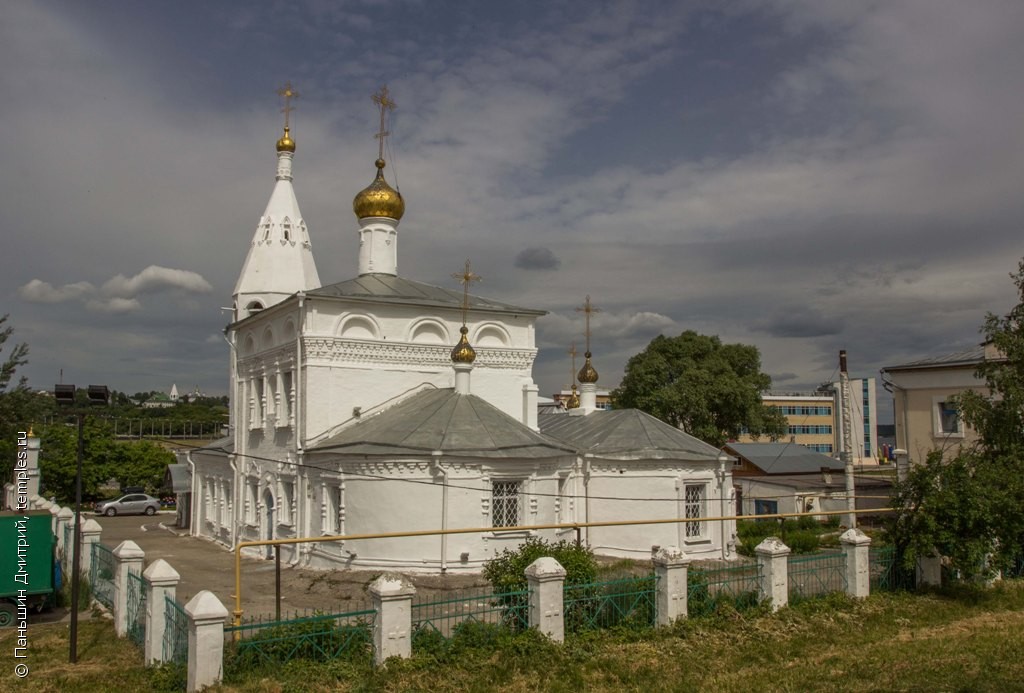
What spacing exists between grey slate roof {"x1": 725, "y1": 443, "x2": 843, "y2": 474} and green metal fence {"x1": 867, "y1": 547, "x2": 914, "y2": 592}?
60.8 feet

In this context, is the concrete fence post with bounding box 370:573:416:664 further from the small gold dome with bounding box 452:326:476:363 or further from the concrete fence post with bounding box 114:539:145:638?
the small gold dome with bounding box 452:326:476:363

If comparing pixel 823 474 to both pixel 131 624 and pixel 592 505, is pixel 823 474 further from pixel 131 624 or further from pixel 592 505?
pixel 131 624

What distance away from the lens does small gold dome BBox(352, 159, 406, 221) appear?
2319cm

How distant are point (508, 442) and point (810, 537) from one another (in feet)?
27.9

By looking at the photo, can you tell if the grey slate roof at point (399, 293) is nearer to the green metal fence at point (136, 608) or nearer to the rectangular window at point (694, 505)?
the rectangular window at point (694, 505)

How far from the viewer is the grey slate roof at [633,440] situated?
1850cm

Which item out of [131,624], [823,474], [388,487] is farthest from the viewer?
[823,474]

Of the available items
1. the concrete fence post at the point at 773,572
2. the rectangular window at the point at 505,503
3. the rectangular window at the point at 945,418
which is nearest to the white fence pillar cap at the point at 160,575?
the rectangular window at the point at 505,503

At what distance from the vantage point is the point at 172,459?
127 feet

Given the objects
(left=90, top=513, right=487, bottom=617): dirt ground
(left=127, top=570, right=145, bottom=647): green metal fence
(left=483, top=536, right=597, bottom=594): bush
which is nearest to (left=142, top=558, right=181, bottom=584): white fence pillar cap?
(left=127, top=570, right=145, bottom=647): green metal fence

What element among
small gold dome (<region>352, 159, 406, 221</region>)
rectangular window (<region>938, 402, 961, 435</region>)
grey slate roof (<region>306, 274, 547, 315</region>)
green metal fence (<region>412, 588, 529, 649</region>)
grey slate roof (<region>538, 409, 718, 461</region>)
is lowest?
green metal fence (<region>412, 588, 529, 649</region>)

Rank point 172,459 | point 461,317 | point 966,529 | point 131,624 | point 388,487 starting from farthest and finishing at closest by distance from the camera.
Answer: point 172,459 < point 461,317 < point 388,487 < point 966,529 < point 131,624

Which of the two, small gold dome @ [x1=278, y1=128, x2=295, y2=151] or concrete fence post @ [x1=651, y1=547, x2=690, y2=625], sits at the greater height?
small gold dome @ [x1=278, y1=128, x2=295, y2=151]

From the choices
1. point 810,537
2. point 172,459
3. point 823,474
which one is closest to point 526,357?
point 810,537
